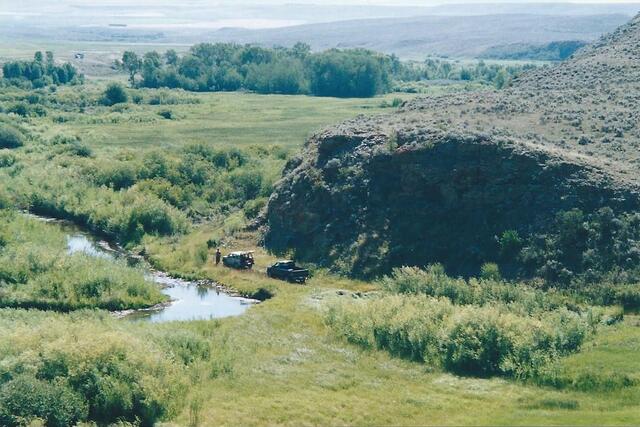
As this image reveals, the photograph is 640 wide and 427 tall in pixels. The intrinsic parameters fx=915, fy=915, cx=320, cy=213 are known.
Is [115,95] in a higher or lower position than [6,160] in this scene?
lower

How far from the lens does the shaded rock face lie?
1997 inches

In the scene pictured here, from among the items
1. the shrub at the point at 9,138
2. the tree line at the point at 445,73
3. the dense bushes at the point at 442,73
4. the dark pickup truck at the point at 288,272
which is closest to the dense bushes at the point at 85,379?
the dark pickup truck at the point at 288,272

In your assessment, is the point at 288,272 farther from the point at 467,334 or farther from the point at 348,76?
the point at 348,76

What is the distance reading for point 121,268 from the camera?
51.1 metres

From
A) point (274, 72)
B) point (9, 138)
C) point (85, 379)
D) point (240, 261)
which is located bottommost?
point (9, 138)

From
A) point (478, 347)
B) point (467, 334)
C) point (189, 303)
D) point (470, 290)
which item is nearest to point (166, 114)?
point (189, 303)

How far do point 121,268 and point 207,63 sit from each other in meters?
118

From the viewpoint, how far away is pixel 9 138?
307ft

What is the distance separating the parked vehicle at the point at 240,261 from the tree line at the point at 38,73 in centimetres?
10098

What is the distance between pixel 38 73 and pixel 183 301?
112m

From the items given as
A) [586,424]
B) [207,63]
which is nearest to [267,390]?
[586,424]

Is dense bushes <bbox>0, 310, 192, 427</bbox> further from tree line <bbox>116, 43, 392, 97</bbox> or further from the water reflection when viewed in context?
tree line <bbox>116, 43, 392, 97</bbox>

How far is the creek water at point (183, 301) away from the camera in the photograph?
4659 centimetres

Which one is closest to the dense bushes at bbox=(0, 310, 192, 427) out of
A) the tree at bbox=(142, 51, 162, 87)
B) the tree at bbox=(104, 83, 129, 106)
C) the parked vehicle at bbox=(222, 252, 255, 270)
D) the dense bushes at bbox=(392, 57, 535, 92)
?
the parked vehicle at bbox=(222, 252, 255, 270)
